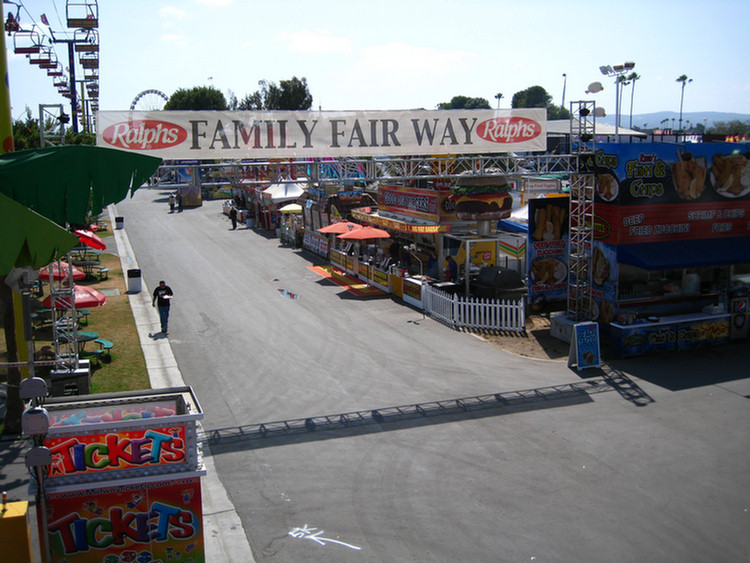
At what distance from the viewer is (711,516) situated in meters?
8.89

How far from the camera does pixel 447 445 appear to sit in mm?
11117

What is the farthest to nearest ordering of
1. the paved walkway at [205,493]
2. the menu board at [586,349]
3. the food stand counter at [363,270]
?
the food stand counter at [363,270] → the menu board at [586,349] → the paved walkway at [205,493]

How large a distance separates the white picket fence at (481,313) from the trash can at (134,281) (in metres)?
11.1

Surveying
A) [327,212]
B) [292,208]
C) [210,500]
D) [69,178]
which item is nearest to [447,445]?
[210,500]

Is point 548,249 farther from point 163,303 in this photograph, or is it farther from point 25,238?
point 25,238

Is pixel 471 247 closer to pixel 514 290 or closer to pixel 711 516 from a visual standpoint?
pixel 514 290

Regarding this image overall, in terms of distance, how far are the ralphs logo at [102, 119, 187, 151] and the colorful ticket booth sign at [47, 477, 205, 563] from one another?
28.5 feet

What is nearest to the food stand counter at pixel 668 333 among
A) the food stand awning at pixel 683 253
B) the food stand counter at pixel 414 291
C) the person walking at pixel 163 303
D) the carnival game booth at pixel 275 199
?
the food stand awning at pixel 683 253

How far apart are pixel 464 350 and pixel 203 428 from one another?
23.3 feet

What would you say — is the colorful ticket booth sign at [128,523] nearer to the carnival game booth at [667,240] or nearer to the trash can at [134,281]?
the carnival game booth at [667,240]

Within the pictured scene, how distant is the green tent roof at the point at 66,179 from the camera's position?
773cm

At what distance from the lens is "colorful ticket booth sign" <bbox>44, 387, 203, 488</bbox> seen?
637 cm

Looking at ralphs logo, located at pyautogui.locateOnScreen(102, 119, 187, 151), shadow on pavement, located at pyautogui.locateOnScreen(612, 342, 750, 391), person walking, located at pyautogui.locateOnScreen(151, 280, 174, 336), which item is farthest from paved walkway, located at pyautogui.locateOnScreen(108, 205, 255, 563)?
shadow on pavement, located at pyautogui.locateOnScreen(612, 342, 750, 391)

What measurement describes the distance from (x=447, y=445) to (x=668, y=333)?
789cm
